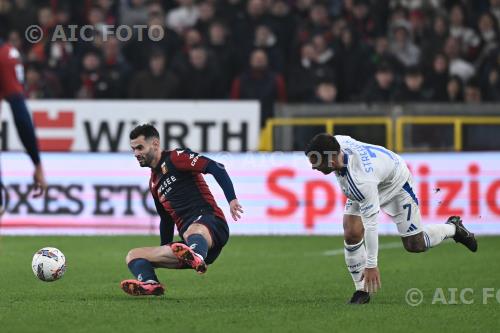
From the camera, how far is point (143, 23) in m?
21.2

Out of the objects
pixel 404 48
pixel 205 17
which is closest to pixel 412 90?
pixel 404 48

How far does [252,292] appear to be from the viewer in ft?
37.4

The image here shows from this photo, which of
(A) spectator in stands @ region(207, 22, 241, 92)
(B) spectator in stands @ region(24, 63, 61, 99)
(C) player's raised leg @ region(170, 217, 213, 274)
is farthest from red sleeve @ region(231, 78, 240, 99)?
(C) player's raised leg @ region(170, 217, 213, 274)

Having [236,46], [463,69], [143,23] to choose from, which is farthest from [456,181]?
[143,23]

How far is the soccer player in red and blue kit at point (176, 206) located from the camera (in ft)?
34.4

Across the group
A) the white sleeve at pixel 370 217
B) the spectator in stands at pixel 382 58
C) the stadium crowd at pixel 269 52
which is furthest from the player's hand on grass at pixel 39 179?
the spectator in stands at pixel 382 58

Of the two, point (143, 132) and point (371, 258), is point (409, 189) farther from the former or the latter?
point (143, 132)

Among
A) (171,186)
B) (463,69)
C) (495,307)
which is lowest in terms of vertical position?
(495,307)

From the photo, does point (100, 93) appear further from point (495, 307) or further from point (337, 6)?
point (495, 307)

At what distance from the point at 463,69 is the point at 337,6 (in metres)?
2.73

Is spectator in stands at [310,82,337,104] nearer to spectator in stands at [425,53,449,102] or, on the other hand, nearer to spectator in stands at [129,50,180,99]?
spectator in stands at [425,53,449,102]

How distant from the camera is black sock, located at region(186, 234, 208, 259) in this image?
1030 cm

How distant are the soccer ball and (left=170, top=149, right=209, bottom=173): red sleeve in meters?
1.42

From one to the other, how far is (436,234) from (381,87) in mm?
8544
